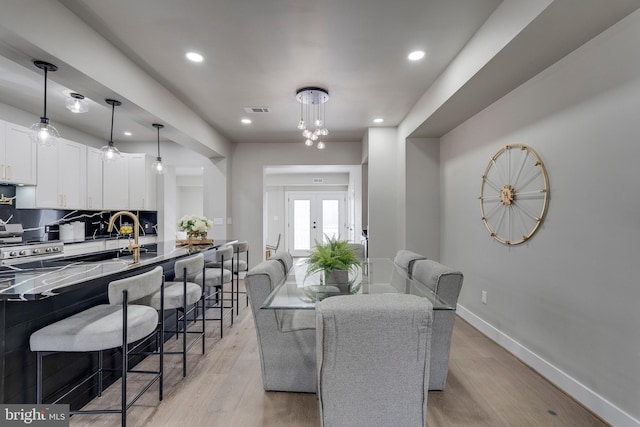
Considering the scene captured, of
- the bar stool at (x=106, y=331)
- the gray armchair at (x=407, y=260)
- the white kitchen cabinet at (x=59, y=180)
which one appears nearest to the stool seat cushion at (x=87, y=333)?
the bar stool at (x=106, y=331)

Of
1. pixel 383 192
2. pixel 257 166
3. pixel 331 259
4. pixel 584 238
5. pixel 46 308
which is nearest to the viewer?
pixel 46 308

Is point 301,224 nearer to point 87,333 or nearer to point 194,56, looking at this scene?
point 194,56

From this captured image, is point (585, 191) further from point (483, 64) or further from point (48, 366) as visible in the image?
point (48, 366)

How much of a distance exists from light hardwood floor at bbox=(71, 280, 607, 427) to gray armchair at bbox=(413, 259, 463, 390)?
5.9 inches

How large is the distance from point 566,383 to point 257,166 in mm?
5042

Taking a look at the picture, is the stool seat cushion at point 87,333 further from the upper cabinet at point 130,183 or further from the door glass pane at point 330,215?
the door glass pane at point 330,215

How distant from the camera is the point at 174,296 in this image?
222cm

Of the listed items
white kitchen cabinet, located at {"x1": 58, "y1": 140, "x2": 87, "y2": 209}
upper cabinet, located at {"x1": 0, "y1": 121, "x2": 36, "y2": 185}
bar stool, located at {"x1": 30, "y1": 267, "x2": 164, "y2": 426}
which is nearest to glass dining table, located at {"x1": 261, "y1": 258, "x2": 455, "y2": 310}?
bar stool, located at {"x1": 30, "y1": 267, "x2": 164, "y2": 426}

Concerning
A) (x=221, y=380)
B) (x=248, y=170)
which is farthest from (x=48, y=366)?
(x=248, y=170)

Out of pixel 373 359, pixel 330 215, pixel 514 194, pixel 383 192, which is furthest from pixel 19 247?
pixel 330 215

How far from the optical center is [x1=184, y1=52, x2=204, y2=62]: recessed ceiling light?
253cm

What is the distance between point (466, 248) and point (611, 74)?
208 cm

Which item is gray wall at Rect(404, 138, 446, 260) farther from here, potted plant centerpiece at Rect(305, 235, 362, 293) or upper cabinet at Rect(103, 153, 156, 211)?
upper cabinet at Rect(103, 153, 156, 211)

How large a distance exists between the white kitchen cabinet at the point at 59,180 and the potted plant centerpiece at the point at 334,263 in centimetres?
401
